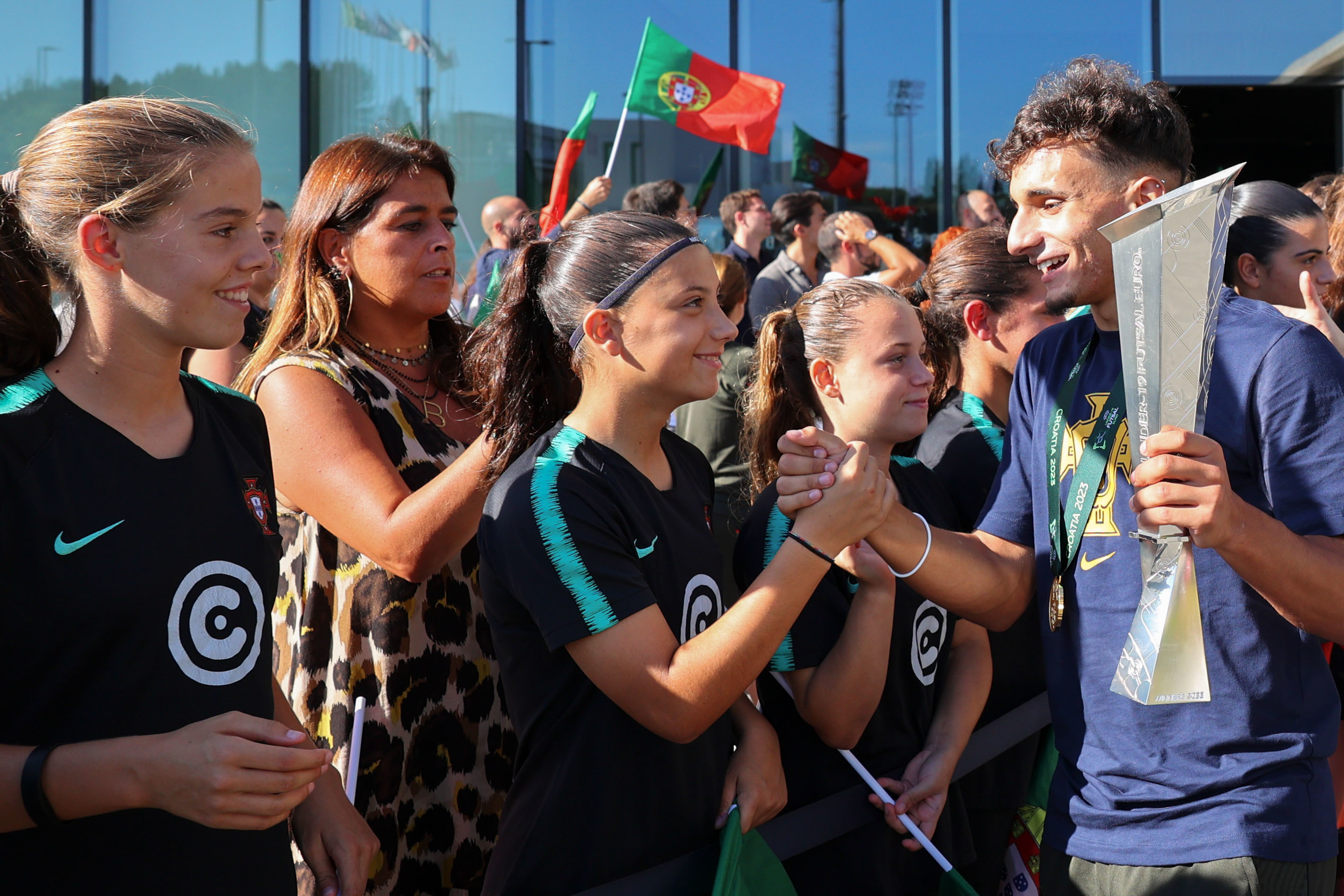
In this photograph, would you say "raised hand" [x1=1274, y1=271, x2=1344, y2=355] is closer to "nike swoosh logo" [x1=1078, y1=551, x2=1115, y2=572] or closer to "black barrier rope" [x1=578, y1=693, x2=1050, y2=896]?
"black barrier rope" [x1=578, y1=693, x2=1050, y2=896]

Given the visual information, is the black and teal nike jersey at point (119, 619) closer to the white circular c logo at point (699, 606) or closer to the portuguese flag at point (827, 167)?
the white circular c logo at point (699, 606)

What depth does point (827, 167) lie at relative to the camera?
958 centimetres

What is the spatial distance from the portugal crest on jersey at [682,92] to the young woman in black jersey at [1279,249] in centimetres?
451

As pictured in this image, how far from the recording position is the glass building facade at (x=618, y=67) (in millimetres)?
10391

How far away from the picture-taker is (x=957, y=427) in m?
3.02

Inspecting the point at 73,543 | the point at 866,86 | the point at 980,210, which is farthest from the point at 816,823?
the point at 866,86

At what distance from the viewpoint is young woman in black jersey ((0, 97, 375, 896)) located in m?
1.53

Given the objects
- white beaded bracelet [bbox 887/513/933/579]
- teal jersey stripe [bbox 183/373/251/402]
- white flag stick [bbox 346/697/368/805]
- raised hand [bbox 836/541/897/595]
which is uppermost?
teal jersey stripe [bbox 183/373/251/402]

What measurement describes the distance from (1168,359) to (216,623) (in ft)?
4.72

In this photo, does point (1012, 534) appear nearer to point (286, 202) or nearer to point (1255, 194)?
point (1255, 194)

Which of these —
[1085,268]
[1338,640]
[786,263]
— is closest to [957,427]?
[1085,268]

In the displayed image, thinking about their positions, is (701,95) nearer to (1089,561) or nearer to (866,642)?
(866,642)

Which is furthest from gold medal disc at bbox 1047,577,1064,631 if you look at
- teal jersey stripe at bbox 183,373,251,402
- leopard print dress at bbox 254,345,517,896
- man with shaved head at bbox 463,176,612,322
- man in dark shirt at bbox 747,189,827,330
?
man in dark shirt at bbox 747,189,827,330

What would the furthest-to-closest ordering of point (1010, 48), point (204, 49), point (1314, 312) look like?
1. point (204, 49)
2. point (1010, 48)
3. point (1314, 312)
